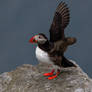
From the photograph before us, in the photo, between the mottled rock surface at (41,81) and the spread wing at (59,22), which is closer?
the mottled rock surface at (41,81)

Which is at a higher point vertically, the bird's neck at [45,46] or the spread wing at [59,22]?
the spread wing at [59,22]

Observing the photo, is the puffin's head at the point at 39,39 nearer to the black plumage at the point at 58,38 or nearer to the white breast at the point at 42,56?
the black plumage at the point at 58,38

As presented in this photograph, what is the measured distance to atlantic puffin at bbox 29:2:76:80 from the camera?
6312 millimetres

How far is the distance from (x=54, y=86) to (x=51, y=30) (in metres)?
1.21

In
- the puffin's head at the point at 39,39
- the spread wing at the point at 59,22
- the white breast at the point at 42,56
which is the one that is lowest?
the white breast at the point at 42,56

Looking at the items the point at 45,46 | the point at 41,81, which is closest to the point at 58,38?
the point at 45,46

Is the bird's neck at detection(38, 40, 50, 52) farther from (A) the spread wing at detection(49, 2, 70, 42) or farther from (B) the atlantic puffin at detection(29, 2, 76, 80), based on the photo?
(A) the spread wing at detection(49, 2, 70, 42)

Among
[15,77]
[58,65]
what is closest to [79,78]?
[58,65]

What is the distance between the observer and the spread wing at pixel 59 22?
21.0ft

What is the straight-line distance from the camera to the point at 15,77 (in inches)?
280

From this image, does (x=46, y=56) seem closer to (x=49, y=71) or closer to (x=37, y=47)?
(x=37, y=47)

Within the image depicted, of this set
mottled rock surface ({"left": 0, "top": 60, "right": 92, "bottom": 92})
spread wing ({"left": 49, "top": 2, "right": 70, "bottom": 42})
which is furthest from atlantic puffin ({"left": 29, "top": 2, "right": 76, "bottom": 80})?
mottled rock surface ({"left": 0, "top": 60, "right": 92, "bottom": 92})

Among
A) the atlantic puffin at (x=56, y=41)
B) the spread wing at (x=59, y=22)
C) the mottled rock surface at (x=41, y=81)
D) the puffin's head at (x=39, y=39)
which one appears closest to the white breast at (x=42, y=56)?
the atlantic puffin at (x=56, y=41)

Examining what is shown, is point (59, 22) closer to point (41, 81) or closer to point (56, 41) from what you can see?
point (56, 41)
